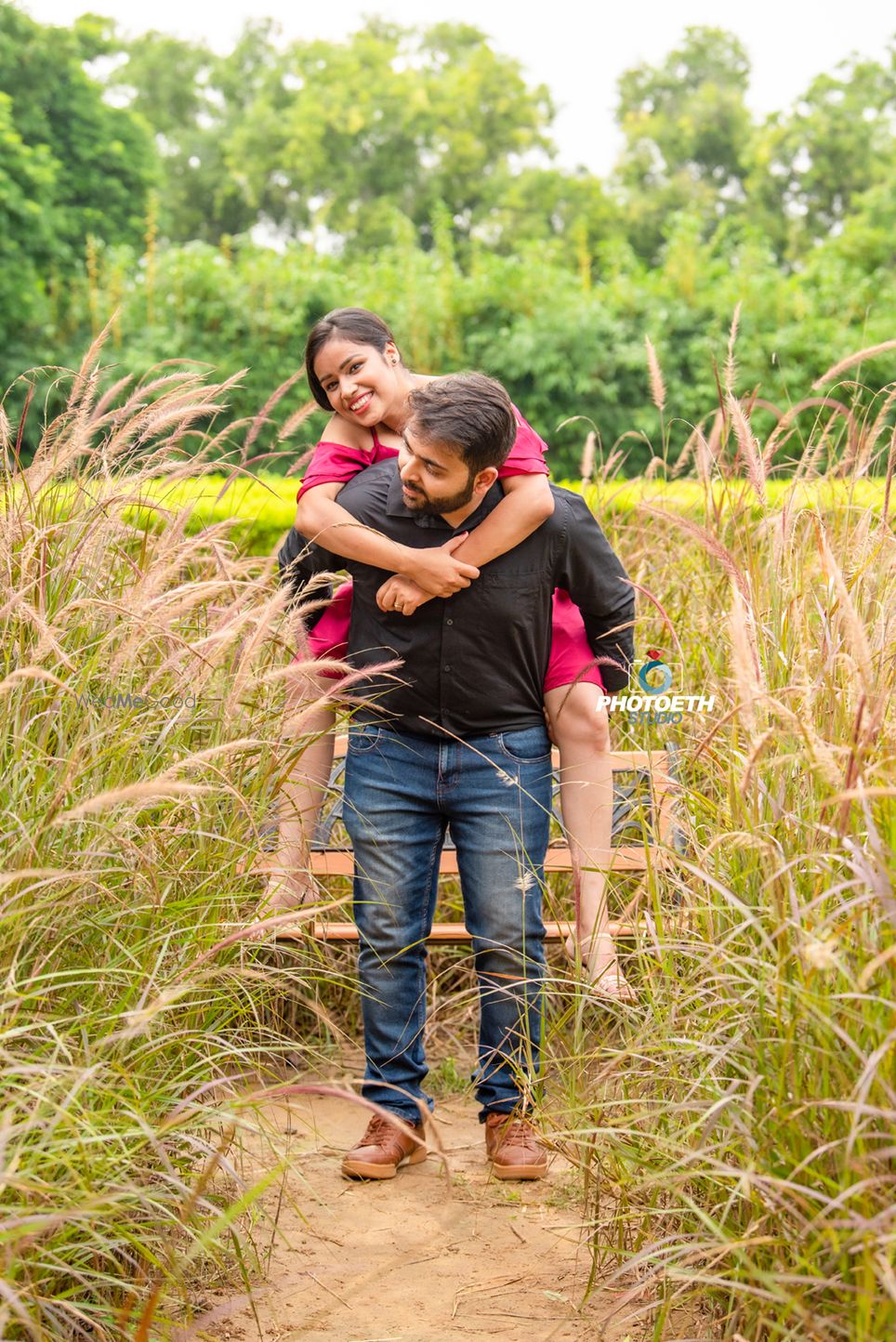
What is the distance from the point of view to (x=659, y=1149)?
83.6 inches

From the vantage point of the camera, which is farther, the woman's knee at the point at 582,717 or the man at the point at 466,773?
the woman's knee at the point at 582,717

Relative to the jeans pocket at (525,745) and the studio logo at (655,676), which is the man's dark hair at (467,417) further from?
the studio logo at (655,676)

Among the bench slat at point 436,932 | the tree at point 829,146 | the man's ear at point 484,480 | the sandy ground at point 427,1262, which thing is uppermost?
the tree at point 829,146

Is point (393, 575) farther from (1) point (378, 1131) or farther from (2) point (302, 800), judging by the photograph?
(1) point (378, 1131)

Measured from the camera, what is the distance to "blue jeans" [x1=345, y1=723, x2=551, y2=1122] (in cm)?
295

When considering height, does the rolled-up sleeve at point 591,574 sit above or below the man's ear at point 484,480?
below

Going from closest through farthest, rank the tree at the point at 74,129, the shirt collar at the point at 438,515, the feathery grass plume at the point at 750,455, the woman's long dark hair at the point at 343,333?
the feathery grass plume at the point at 750,455 → the shirt collar at the point at 438,515 → the woman's long dark hair at the point at 343,333 → the tree at the point at 74,129

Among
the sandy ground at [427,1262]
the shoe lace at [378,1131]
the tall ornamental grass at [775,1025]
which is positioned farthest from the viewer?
the shoe lace at [378,1131]

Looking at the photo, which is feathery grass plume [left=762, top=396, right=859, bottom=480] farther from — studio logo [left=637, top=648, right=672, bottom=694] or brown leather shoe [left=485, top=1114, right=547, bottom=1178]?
brown leather shoe [left=485, top=1114, right=547, bottom=1178]

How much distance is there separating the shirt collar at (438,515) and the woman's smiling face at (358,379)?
301 millimetres

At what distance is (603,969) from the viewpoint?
2500 mm

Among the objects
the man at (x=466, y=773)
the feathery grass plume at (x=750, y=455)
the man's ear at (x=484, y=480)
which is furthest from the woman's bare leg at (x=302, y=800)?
the feathery grass plume at (x=750, y=455)

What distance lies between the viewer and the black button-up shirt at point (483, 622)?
2.92 metres

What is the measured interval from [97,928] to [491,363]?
11062 millimetres
